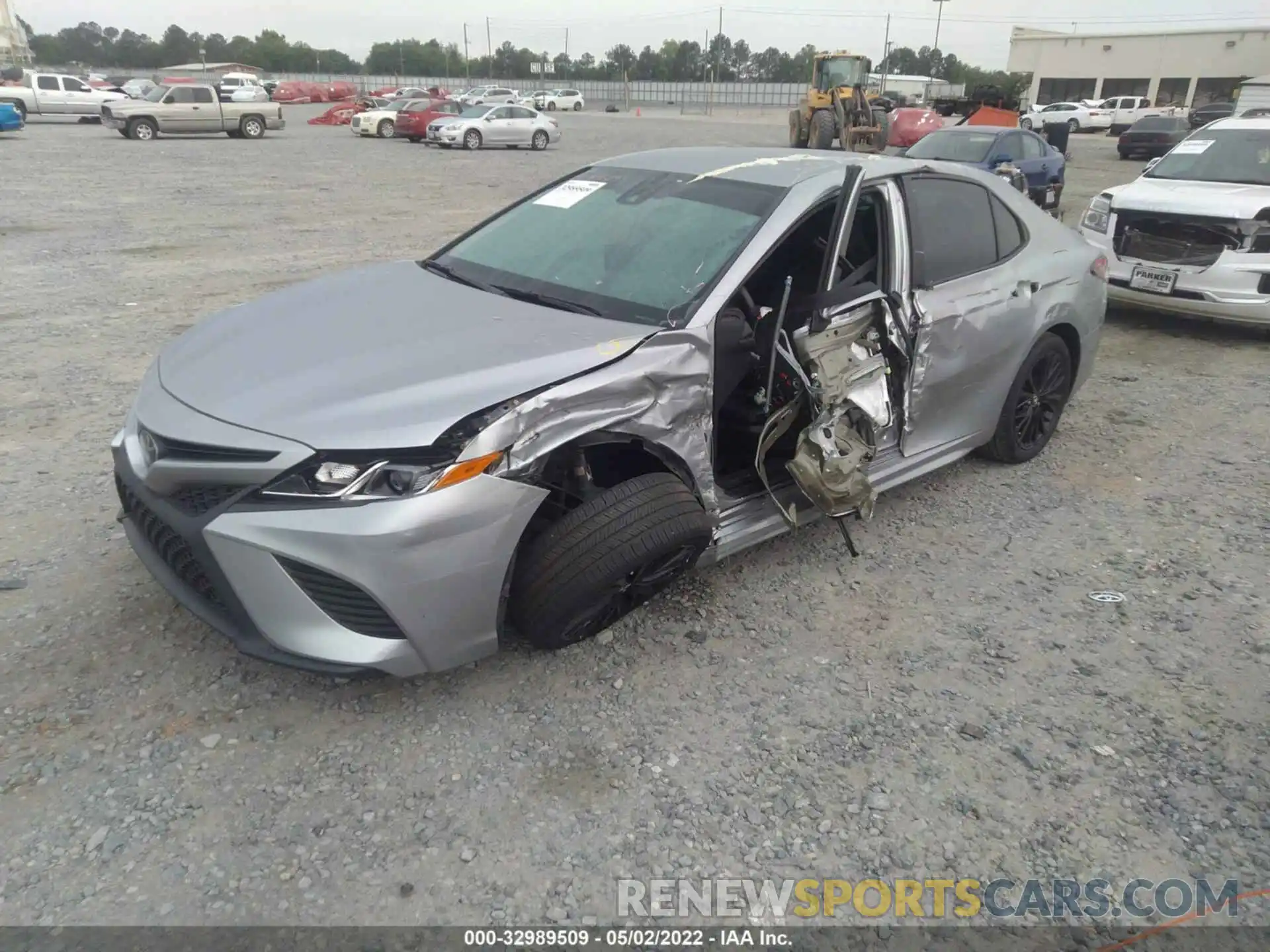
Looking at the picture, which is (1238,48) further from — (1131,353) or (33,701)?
(33,701)

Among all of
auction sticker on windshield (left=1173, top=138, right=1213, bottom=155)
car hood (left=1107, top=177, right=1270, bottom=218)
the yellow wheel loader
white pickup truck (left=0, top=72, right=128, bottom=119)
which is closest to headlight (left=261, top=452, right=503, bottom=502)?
car hood (left=1107, top=177, right=1270, bottom=218)

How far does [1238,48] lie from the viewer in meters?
56.2

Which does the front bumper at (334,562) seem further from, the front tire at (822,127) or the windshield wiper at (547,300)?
the front tire at (822,127)

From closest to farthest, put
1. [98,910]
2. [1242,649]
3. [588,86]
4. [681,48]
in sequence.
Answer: [98,910] → [1242,649] → [588,86] → [681,48]

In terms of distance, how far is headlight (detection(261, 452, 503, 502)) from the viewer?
247 cm

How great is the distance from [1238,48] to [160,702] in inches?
2834

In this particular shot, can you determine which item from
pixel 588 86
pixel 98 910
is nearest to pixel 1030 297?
pixel 98 910

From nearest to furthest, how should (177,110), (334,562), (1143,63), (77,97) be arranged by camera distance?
1. (334,562)
2. (177,110)
3. (77,97)
4. (1143,63)

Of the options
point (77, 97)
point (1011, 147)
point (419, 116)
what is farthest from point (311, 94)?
point (1011, 147)

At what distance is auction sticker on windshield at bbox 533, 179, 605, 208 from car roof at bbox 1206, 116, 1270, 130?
723 cm

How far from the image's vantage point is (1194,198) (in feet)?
23.8

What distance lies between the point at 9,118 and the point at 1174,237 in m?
28.4

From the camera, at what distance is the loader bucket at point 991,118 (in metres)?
20.9

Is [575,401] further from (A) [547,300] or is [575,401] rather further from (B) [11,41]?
(B) [11,41]
